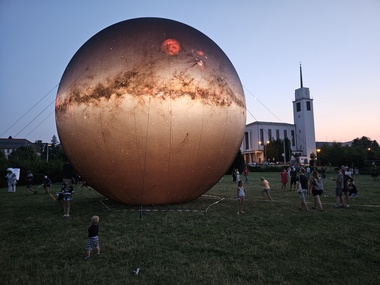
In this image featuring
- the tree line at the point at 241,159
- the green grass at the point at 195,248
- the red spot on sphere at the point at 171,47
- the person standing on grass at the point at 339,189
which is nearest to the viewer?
the green grass at the point at 195,248

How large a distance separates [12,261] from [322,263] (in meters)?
5.80

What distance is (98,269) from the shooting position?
5066 mm

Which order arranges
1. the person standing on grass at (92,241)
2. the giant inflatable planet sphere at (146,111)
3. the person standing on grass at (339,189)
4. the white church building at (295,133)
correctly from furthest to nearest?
1. the white church building at (295,133)
2. the person standing on grass at (339,189)
3. the giant inflatable planet sphere at (146,111)
4. the person standing on grass at (92,241)

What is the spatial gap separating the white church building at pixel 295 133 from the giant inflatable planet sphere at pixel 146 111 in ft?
289

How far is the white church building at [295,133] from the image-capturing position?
97.7m

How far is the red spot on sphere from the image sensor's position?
9.40 metres

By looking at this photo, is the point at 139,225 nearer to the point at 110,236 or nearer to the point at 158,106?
the point at 110,236

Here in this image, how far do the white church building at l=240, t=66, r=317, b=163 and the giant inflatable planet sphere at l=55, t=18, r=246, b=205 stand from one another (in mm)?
88083

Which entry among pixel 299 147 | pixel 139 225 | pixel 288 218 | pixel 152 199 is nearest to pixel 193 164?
pixel 152 199

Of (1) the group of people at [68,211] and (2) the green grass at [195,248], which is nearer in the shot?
(2) the green grass at [195,248]

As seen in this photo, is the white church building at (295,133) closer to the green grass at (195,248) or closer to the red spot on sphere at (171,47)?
the red spot on sphere at (171,47)

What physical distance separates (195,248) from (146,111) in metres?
4.41

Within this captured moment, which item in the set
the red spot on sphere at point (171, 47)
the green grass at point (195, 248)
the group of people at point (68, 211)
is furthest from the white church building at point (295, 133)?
the green grass at point (195, 248)

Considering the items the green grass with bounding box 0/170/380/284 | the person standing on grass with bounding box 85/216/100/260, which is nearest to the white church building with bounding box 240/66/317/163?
the green grass with bounding box 0/170/380/284
